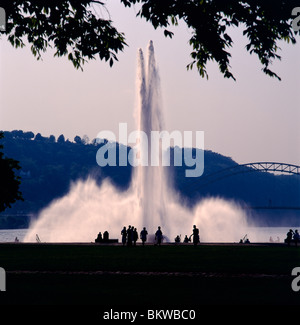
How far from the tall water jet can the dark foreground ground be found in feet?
139

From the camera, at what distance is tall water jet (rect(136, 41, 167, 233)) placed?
75500mm

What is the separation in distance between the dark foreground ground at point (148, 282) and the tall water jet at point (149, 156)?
42278 mm

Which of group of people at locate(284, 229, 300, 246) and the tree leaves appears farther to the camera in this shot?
group of people at locate(284, 229, 300, 246)

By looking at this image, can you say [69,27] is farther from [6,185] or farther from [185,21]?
[6,185]

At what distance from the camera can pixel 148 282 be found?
72.7 feet

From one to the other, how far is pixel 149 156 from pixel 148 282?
58300 mm

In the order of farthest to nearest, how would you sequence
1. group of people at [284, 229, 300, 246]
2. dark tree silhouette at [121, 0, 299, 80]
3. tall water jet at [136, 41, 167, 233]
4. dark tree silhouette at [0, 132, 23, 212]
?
tall water jet at [136, 41, 167, 233]
group of people at [284, 229, 300, 246]
dark tree silhouette at [0, 132, 23, 212]
dark tree silhouette at [121, 0, 299, 80]

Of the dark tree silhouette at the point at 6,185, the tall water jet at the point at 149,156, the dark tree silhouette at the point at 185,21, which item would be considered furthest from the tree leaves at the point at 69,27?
the tall water jet at the point at 149,156

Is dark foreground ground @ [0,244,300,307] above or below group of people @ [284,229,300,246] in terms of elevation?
below

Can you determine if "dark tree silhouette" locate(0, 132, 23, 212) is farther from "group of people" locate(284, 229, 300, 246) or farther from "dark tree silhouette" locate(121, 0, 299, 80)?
"dark tree silhouette" locate(121, 0, 299, 80)

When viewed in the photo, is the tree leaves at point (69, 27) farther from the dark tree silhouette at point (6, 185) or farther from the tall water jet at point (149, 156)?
the tall water jet at point (149, 156)

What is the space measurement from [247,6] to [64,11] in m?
4.54

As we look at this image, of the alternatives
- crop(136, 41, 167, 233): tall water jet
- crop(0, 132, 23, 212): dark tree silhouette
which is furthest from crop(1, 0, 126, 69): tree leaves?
crop(136, 41, 167, 233): tall water jet
